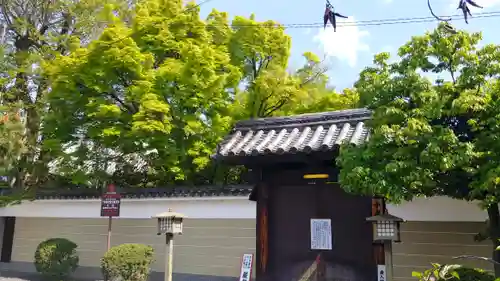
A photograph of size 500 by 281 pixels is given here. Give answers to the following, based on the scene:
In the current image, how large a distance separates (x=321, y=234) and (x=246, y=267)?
344cm

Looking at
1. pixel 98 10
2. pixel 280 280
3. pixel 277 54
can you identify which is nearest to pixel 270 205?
pixel 280 280

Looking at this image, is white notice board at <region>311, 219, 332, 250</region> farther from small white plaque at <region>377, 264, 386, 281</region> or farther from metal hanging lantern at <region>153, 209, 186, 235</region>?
metal hanging lantern at <region>153, 209, 186, 235</region>

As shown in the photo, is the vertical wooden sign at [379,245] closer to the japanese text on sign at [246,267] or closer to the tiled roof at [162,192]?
the japanese text on sign at [246,267]

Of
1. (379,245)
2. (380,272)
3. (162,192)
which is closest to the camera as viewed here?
(380,272)

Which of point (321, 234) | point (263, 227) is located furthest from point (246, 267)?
point (321, 234)

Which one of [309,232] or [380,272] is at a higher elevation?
[309,232]

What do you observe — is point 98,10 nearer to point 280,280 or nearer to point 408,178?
point 280,280

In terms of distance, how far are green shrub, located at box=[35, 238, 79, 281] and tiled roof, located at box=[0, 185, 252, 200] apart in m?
1.93

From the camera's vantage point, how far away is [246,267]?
1161 cm

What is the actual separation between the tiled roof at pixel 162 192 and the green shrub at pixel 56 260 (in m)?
1.93

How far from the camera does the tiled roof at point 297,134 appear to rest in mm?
8305

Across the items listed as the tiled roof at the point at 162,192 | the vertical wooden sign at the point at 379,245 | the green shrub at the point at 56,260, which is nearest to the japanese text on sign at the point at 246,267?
the tiled roof at the point at 162,192

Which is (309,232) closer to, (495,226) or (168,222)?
(168,222)

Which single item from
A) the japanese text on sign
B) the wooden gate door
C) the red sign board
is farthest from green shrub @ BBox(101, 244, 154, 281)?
the wooden gate door
